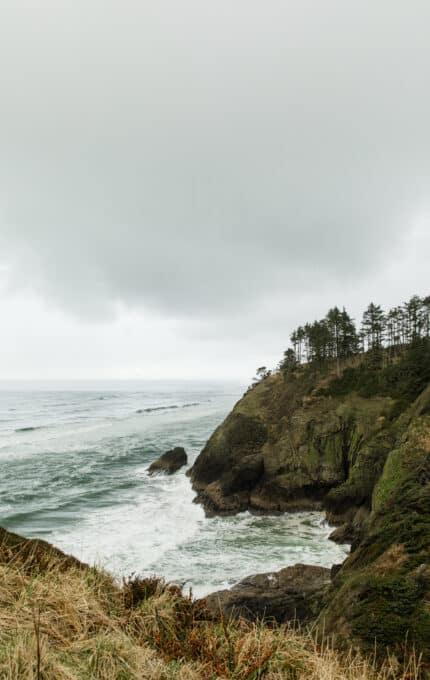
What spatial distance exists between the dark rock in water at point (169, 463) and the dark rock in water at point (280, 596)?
2363 centimetres

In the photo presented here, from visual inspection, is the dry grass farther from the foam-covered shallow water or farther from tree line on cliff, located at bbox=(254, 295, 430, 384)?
tree line on cliff, located at bbox=(254, 295, 430, 384)

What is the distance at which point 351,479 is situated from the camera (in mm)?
25125

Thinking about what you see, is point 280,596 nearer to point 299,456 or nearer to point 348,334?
point 299,456

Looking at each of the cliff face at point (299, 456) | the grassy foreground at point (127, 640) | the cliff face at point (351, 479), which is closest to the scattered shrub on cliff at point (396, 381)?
the cliff face at point (351, 479)

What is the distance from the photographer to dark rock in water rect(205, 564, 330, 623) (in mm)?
12641

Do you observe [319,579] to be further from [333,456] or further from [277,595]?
[333,456]

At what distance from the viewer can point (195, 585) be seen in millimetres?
16234

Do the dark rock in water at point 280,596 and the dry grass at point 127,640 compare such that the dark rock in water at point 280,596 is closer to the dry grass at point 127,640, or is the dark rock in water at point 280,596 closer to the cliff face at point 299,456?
the cliff face at point 299,456

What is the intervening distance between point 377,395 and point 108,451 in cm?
3646

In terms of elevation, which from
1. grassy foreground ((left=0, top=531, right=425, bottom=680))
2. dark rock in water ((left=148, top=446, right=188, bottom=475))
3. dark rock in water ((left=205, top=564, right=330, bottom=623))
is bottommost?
dark rock in water ((left=148, top=446, right=188, bottom=475))

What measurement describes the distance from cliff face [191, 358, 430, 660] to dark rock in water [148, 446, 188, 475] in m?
3.74

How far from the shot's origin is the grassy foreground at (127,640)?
296 cm

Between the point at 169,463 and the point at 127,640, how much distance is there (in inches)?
1453

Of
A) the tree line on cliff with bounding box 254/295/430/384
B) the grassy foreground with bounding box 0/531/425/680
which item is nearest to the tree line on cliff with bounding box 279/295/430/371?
the tree line on cliff with bounding box 254/295/430/384
